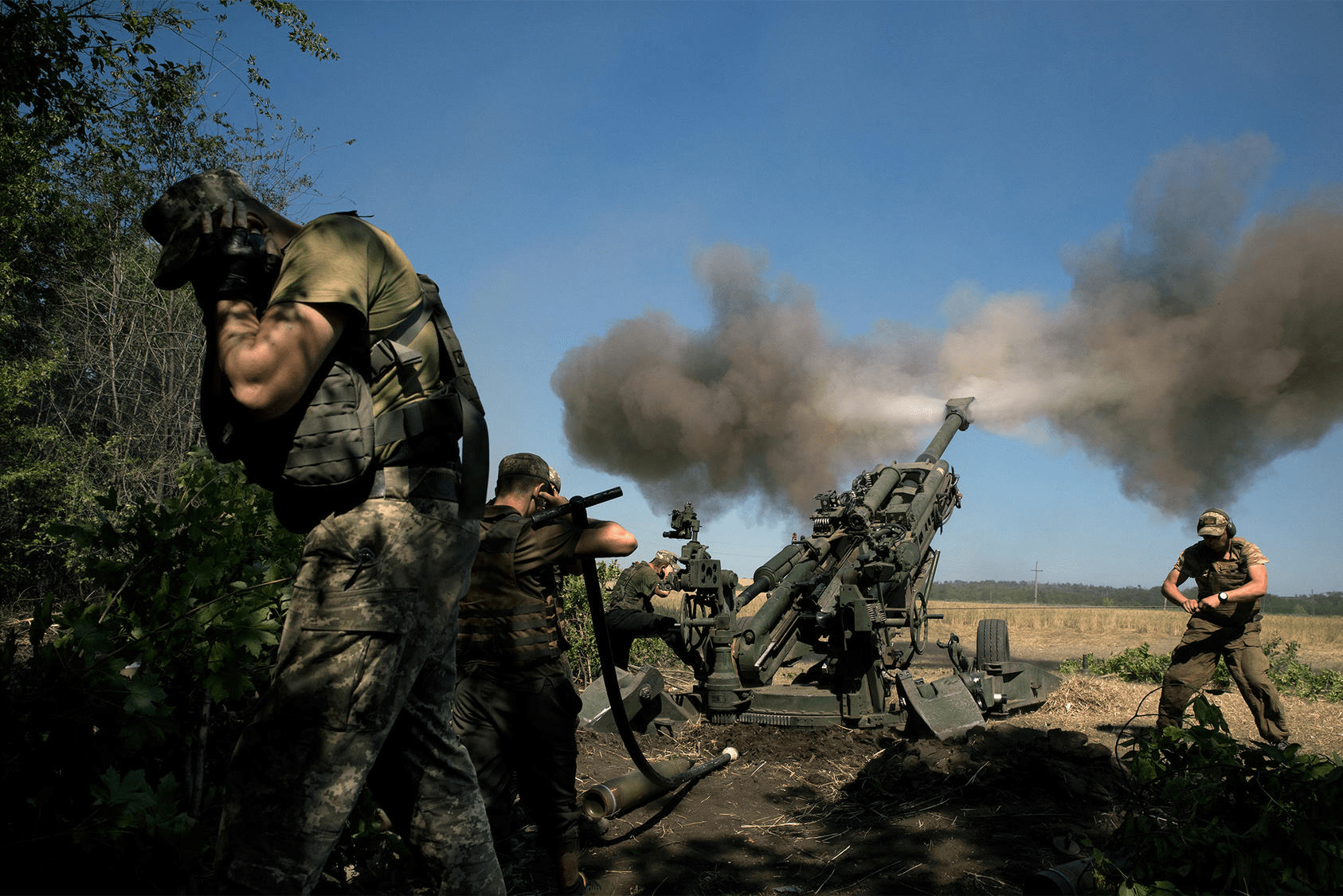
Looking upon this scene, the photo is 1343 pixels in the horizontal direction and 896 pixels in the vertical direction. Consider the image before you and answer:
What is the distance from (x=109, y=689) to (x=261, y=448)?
1033 mm

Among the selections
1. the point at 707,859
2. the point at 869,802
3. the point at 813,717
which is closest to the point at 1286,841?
the point at 707,859

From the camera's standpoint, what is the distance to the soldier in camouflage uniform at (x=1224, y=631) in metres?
6.79

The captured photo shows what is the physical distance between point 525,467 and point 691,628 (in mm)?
3834

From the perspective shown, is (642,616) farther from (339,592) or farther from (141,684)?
(339,592)

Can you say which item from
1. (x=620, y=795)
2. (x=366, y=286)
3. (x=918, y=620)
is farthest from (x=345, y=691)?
(x=918, y=620)

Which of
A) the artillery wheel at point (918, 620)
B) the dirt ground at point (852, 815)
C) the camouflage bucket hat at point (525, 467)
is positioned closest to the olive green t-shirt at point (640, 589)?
the dirt ground at point (852, 815)

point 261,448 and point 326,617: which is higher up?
point 261,448

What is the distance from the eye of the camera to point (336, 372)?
1.91m

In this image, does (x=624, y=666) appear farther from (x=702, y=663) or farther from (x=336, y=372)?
(x=336, y=372)

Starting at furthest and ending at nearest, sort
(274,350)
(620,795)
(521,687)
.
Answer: (620,795) → (521,687) → (274,350)

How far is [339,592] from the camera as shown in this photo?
5.94ft

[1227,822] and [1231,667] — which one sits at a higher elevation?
[1231,667]

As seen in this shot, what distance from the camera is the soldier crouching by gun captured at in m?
5.26

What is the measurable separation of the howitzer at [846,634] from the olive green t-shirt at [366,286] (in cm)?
570
